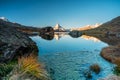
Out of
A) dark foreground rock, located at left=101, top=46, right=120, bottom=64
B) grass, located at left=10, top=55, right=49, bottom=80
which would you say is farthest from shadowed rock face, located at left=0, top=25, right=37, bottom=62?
A: dark foreground rock, located at left=101, top=46, right=120, bottom=64

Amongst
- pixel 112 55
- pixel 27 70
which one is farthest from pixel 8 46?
pixel 112 55

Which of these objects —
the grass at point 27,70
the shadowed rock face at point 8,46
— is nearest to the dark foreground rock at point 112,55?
the shadowed rock face at point 8,46

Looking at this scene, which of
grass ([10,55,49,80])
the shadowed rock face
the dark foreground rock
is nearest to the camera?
grass ([10,55,49,80])

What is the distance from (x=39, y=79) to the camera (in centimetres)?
1941

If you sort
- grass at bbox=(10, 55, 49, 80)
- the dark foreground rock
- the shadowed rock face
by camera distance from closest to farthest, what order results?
grass at bbox=(10, 55, 49, 80) → the shadowed rock face → the dark foreground rock

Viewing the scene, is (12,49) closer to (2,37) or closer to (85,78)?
(2,37)

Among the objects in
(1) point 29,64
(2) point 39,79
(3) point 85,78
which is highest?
(1) point 29,64

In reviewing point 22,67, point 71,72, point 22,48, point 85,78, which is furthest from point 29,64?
point 22,48

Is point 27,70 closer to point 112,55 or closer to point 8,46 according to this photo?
point 8,46

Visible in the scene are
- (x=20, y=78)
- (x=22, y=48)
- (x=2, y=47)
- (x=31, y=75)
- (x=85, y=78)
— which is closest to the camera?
(x=20, y=78)

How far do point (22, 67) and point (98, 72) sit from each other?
1378 centimetres

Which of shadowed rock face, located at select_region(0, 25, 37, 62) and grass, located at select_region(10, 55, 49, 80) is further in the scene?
shadowed rock face, located at select_region(0, 25, 37, 62)

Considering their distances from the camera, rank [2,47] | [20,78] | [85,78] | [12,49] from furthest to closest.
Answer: [12,49] → [2,47] → [85,78] → [20,78]

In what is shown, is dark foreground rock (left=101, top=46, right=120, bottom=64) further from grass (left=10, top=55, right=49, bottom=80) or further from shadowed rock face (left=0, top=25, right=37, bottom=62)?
grass (left=10, top=55, right=49, bottom=80)
